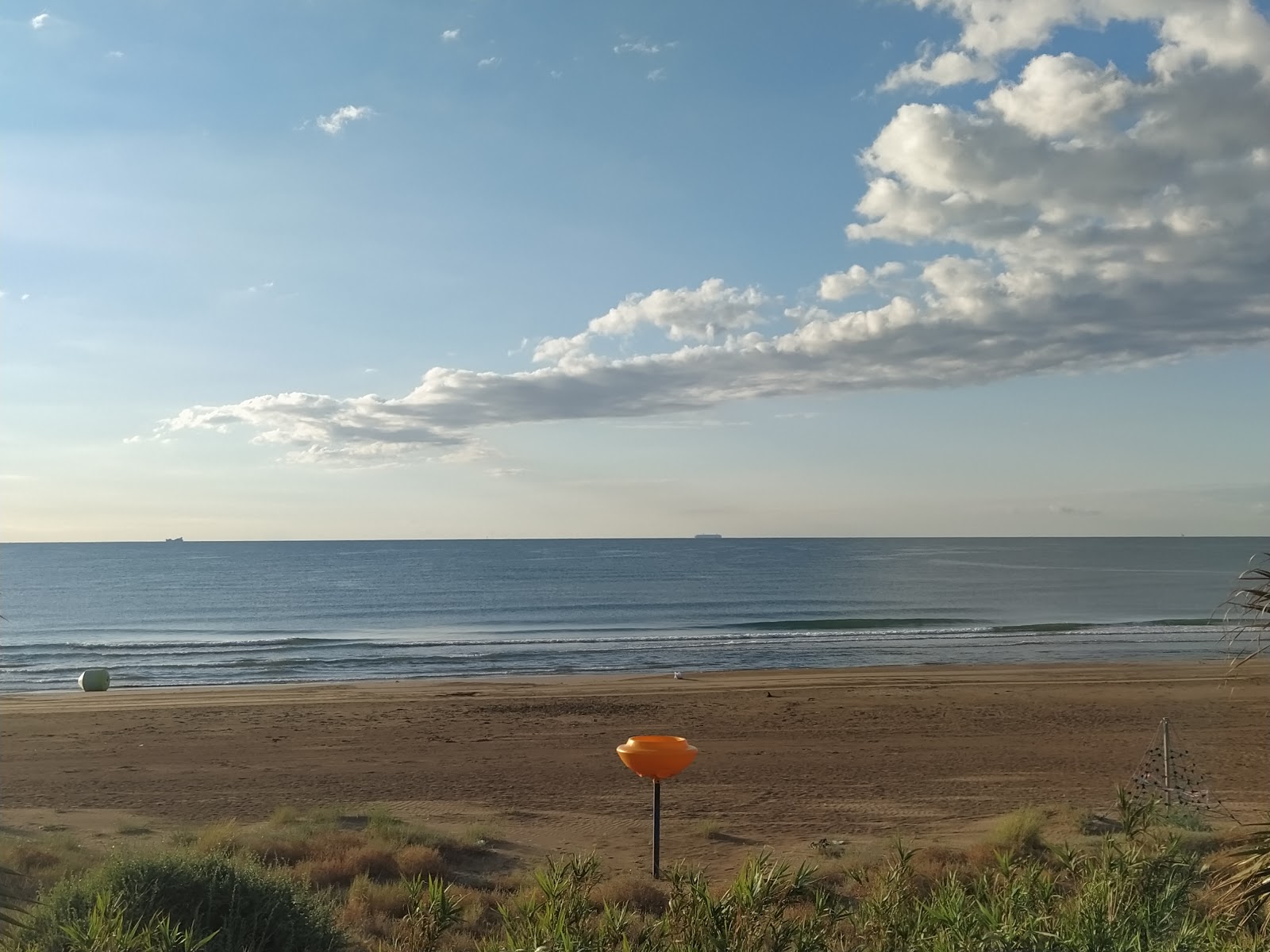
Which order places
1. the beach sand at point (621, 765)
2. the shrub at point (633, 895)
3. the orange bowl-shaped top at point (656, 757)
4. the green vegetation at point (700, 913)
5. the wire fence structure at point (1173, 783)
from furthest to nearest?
1. the beach sand at point (621, 765)
2. the wire fence structure at point (1173, 783)
3. the orange bowl-shaped top at point (656, 757)
4. the shrub at point (633, 895)
5. the green vegetation at point (700, 913)

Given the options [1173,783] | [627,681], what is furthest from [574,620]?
[1173,783]

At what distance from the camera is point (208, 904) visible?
5473 mm

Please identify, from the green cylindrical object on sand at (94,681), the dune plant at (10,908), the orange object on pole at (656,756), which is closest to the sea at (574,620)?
the green cylindrical object on sand at (94,681)

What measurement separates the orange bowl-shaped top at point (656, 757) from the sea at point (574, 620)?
15.3 ft

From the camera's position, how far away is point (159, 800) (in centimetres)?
1324

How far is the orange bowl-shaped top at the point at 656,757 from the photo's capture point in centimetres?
824

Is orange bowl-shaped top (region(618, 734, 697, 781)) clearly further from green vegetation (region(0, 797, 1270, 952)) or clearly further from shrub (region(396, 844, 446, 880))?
shrub (region(396, 844, 446, 880))

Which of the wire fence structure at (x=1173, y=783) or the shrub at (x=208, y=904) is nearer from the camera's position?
the shrub at (x=208, y=904)

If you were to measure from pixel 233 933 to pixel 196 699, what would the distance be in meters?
19.9

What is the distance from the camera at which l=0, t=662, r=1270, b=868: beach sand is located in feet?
39.3

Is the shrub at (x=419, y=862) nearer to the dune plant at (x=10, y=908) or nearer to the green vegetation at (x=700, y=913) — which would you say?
the green vegetation at (x=700, y=913)

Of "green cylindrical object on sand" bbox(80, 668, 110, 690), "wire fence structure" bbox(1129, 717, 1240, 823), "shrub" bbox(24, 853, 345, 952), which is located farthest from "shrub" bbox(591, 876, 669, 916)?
"green cylindrical object on sand" bbox(80, 668, 110, 690)

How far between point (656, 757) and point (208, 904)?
12.3ft

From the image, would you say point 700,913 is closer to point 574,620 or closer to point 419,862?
point 419,862
